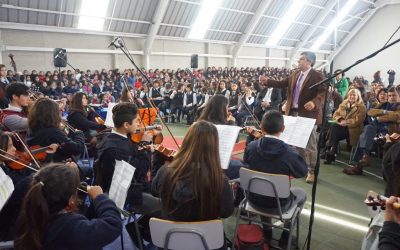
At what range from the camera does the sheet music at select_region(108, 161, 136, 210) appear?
1.81 m

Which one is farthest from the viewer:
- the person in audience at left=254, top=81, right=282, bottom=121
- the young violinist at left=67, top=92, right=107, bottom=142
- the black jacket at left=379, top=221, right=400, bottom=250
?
the person in audience at left=254, top=81, right=282, bottom=121

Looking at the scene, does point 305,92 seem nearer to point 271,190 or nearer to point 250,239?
point 271,190

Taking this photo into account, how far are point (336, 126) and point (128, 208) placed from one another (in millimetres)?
3971

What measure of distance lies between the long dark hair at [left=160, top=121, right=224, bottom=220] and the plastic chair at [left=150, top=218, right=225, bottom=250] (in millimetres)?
168

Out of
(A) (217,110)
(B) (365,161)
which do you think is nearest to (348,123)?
(B) (365,161)

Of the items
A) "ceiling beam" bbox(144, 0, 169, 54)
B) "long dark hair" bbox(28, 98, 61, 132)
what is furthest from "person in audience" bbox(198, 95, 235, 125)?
"ceiling beam" bbox(144, 0, 169, 54)

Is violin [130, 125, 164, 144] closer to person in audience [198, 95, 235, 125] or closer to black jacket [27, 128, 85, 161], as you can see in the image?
black jacket [27, 128, 85, 161]

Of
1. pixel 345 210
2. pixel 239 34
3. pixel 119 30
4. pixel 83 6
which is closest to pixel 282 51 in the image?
pixel 239 34

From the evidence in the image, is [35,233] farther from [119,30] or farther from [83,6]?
A: [119,30]

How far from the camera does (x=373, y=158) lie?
550 centimetres

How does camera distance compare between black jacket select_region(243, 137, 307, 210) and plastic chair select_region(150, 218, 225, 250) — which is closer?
plastic chair select_region(150, 218, 225, 250)

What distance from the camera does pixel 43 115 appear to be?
298cm

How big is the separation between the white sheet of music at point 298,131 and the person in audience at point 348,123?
86.8 inches

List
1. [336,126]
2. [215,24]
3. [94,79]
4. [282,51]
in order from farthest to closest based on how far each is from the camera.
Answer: [282,51] → [215,24] → [94,79] → [336,126]
